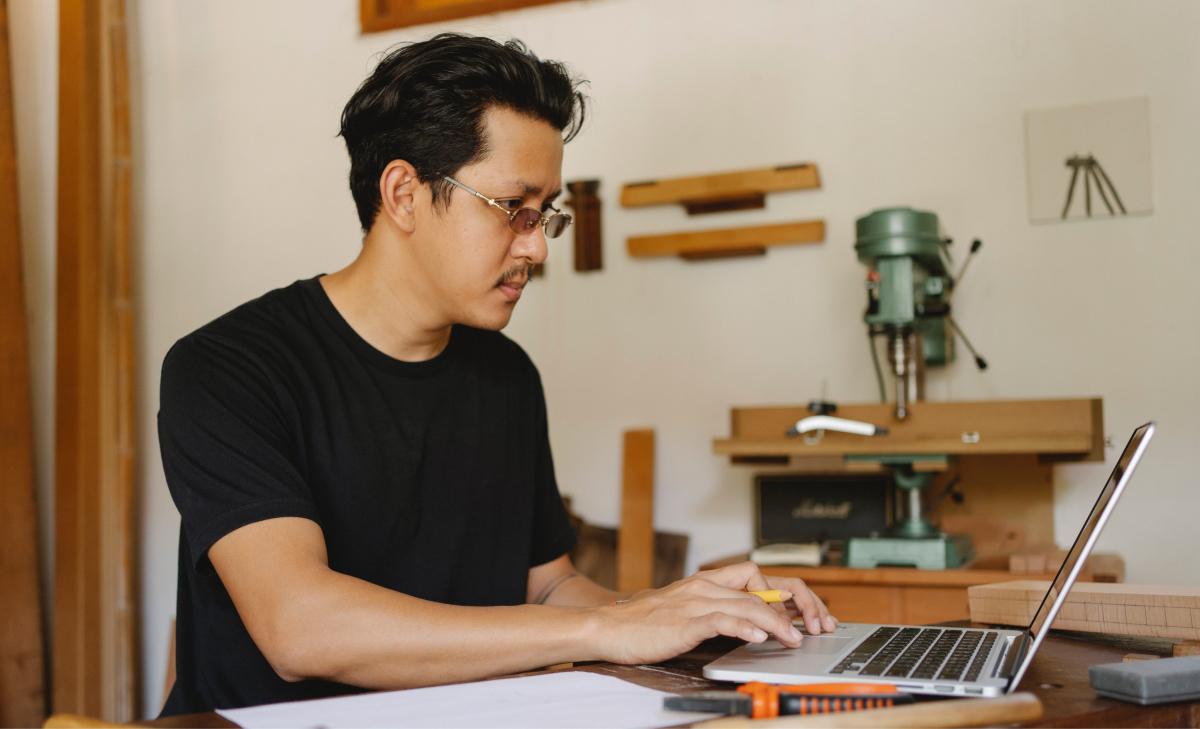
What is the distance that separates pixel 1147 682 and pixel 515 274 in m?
0.96

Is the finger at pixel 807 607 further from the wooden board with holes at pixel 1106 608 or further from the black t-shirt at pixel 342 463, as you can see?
the black t-shirt at pixel 342 463

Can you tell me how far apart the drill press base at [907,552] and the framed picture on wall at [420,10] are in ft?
6.35

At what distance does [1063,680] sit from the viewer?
2.94 ft

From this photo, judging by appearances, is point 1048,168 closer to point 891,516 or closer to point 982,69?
point 982,69

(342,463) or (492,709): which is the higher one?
(342,463)

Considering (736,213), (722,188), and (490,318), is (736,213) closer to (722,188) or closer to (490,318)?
(722,188)

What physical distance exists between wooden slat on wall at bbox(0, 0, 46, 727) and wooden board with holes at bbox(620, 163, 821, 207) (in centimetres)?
201

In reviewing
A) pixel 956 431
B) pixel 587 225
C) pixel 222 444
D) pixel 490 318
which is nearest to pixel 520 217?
pixel 490 318

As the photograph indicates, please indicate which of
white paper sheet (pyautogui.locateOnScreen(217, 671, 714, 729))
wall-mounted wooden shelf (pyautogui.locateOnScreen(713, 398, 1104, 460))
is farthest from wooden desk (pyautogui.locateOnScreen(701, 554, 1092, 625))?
white paper sheet (pyautogui.locateOnScreen(217, 671, 714, 729))

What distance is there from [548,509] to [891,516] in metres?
1.25

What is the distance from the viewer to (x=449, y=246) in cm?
141

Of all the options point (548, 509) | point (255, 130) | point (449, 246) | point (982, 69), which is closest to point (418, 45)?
point (449, 246)

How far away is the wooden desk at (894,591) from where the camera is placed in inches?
81.8

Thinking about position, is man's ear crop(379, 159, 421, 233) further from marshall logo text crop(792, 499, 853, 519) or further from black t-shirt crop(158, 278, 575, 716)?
marshall logo text crop(792, 499, 853, 519)
